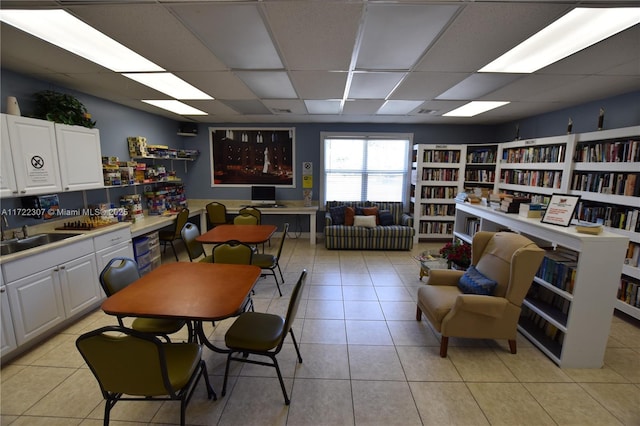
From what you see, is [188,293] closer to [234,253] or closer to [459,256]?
[234,253]

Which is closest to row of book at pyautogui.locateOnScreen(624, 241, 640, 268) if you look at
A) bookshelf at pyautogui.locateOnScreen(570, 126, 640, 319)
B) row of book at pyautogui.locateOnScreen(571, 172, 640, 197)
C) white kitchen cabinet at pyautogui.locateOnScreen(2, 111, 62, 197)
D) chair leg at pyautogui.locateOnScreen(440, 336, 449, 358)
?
bookshelf at pyautogui.locateOnScreen(570, 126, 640, 319)

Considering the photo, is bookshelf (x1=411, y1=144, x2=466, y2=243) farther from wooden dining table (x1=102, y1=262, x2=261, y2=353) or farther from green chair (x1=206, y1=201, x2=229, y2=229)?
wooden dining table (x1=102, y1=262, x2=261, y2=353)

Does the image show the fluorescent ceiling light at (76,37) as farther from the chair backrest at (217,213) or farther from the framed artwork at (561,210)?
the framed artwork at (561,210)

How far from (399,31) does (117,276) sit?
2.76 meters

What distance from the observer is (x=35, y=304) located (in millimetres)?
2365

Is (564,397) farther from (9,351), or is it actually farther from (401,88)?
(9,351)

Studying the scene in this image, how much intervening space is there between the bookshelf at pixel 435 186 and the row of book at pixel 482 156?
0.26 meters

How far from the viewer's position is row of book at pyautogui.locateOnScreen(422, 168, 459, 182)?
5.78 meters

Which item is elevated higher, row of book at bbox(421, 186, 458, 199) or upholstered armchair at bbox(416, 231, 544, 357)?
row of book at bbox(421, 186, 458, 199)

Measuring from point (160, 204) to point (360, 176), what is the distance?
4049 mm

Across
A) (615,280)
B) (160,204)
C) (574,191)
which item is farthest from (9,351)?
(574,191)

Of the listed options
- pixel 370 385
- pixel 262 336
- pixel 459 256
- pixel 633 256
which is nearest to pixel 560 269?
pixel 459 256

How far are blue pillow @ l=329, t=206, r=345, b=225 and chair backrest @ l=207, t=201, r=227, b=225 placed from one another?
7.07 ft

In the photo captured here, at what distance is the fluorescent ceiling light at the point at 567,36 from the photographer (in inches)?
67.6
